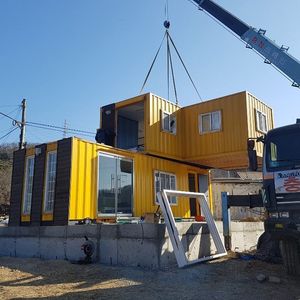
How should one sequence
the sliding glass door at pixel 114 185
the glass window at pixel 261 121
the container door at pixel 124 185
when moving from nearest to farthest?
the sliding glass door at pixel 114 185 < the container door at pixel 124 185 < the glass window at pixel 261 121

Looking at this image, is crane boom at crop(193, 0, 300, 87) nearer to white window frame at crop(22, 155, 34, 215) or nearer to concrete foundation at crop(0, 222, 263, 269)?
concrete foundation at crop(0, 222, 263, 269)

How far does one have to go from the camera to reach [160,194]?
10.5 meters

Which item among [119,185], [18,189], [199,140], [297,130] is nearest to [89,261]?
[119,185]

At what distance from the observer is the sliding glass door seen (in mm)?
13469

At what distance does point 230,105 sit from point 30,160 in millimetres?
8536

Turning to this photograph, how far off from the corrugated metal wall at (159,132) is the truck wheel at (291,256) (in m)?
7.89

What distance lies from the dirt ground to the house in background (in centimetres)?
271

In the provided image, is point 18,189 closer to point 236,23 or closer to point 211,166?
point 211,166

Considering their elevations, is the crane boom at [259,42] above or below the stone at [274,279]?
above

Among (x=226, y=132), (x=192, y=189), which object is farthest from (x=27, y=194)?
(x=226, y=132)

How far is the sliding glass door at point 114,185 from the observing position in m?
13.5

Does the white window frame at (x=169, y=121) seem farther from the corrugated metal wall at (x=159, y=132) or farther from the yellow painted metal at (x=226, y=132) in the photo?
the yellow painted metal at (x=226, y=132)

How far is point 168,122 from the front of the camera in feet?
56.1

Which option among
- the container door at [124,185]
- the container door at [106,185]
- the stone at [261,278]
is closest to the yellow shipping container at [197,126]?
the container door at [124,185]
